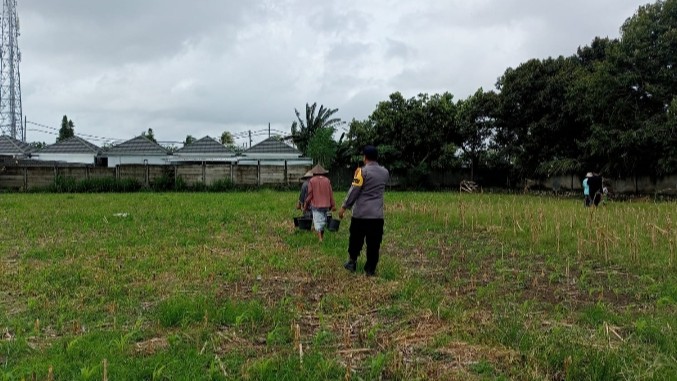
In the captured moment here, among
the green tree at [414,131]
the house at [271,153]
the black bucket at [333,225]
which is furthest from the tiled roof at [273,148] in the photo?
the black bucket at [333,225]

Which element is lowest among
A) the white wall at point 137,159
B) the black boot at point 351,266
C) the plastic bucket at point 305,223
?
the black boot at point 351,266

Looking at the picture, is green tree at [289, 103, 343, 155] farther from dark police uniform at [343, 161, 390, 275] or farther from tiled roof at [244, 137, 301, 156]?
dark police uniform at [343, 161, 390, 275]

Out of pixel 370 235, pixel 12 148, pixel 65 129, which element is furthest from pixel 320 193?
pixel 65 129

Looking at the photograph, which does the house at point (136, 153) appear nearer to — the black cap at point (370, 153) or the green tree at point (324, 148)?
the green tree at point (324, 148)

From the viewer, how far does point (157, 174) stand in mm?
27469

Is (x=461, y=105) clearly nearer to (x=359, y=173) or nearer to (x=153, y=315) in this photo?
(x=359, y=173)

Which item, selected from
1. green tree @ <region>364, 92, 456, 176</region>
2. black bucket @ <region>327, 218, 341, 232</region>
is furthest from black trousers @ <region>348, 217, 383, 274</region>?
green tree @ <region>364, 92, 456, 176</region>

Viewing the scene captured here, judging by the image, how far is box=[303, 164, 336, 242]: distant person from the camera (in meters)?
10.0

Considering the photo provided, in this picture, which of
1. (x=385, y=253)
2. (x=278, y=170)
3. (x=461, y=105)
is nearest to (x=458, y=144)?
(x=461, y=105)

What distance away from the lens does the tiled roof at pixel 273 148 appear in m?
37.9

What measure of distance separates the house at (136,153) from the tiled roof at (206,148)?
51.0 inches

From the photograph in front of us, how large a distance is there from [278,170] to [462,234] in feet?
61.9

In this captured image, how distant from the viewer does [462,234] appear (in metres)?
11.0

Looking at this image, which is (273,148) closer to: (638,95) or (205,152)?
(205,152)
